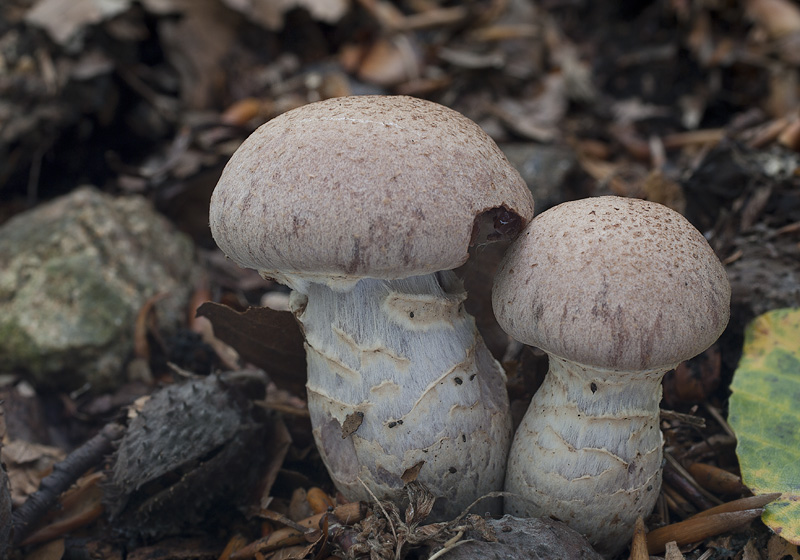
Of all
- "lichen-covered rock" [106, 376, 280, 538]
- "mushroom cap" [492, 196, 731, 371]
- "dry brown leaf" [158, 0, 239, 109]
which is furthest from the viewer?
"dry brown leaf" [158, 0, 239, 109]

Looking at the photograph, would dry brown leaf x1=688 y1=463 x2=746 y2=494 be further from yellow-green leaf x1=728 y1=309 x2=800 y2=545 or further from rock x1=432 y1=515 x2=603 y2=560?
rock x1=432 y1=515 x2=603 y2=560

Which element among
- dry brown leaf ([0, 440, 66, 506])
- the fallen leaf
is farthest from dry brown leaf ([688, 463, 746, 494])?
the fallen leaf

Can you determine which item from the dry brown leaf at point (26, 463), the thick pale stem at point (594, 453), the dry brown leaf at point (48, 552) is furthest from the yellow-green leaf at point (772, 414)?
the dry brown leaf at point (26, 463)

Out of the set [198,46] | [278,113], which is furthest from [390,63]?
[198,46]

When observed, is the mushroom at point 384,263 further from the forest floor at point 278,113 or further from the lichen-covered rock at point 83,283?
the lichen-covered rock at point 83,283

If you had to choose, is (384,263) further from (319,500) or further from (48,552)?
(48,552)

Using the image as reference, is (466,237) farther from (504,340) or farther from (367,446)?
(504,340)
